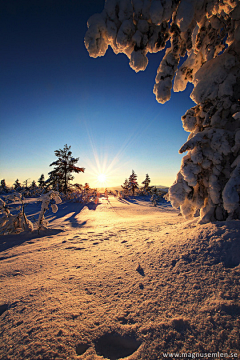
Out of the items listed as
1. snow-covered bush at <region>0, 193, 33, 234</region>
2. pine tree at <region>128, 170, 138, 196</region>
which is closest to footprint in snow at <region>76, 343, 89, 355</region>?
snow-covered bush at <region>0, 193, 33, 234</region>

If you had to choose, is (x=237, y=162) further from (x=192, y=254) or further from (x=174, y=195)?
(x=192, y=254)

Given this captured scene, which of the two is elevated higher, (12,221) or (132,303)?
(12,221)

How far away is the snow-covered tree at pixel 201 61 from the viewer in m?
2.82

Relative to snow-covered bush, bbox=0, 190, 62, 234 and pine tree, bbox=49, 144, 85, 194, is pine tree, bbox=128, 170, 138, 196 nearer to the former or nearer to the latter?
pine tree, bbox=49, 144, 85, 194

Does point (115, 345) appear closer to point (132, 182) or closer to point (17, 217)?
point (17, 217)

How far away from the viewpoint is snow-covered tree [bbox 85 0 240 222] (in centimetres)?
282

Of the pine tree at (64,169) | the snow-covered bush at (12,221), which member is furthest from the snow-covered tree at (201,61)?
the pine tree at (64,169)

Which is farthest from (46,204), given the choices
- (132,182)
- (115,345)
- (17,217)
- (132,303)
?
(132,182)

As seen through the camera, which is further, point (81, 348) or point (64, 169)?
point (64, 169)

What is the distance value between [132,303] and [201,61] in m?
5.27

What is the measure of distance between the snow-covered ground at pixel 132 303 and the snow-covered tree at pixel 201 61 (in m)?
0.90

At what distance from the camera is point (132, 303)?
5.31 feet

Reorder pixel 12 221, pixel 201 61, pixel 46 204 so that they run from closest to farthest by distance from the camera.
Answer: pixel 201 61
pixel 12 221
pixel 46 204

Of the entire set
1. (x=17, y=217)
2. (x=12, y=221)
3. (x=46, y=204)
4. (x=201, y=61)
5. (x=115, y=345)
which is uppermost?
(x=201, y=61)
